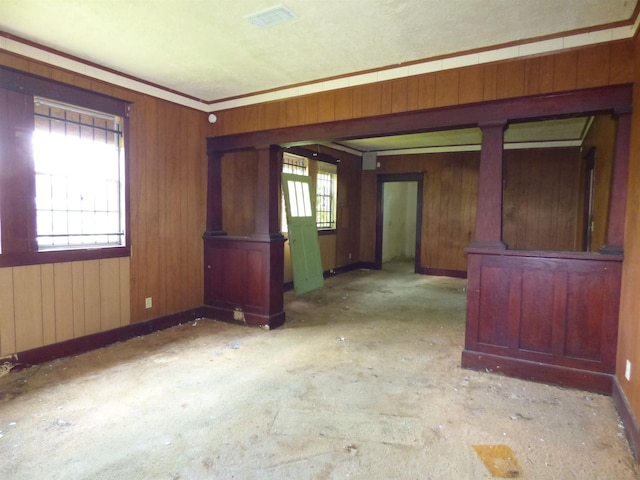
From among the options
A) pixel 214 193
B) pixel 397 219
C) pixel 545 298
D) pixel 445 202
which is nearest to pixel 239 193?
pixel 214 193

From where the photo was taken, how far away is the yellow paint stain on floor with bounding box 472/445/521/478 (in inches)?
75.5

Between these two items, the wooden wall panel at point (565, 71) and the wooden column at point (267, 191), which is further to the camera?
the wooden column at point (267, 191)

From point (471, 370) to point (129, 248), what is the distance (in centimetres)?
349

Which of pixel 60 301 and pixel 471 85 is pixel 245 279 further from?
pixel 471 85

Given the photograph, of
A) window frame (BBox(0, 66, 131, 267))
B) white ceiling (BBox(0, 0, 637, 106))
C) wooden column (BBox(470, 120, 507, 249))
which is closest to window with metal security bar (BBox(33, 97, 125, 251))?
window frame (BBox(0, 66, 131, 267))

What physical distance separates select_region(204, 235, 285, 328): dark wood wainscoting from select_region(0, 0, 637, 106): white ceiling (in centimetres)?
190

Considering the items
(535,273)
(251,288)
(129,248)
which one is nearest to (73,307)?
(129,248)

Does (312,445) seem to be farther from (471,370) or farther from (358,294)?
(358,294)

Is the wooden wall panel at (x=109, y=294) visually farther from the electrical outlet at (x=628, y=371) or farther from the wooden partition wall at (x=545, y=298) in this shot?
the electrical outlet at (x=628, y=371)

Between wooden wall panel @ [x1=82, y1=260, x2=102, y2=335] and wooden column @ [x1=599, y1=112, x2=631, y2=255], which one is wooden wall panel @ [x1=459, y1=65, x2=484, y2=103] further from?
wooden wall panel @ [x1=82, y1=260, x2=102, y2=335]

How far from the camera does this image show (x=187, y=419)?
2.38 m

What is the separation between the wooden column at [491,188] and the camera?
3.10 m

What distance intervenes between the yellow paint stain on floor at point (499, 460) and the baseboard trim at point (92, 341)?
3.35m

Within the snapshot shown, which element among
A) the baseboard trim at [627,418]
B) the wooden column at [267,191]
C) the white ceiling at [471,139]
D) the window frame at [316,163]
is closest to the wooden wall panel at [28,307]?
the wooden column at [267,191]
